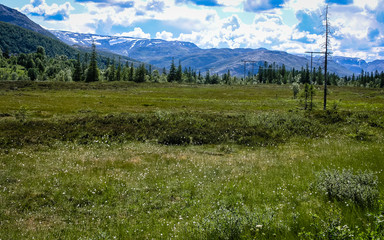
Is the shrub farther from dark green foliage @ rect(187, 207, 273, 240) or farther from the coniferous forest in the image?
dark green foliage @ rect(187, 207, 273, 240)

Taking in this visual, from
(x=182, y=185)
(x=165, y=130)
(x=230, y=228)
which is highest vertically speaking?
(x=165, y=130)

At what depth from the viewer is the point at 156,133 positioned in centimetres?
2469

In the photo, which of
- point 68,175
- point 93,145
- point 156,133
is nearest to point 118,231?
point 68,175

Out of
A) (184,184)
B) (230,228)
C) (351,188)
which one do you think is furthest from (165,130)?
(230,228)

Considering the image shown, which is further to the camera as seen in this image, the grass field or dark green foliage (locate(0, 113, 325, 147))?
dark green foliage (locate(0, 113, 325, 147))

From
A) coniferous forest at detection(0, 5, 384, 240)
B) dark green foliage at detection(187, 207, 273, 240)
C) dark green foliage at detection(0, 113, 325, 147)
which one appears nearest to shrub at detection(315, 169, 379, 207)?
coniferous forest at detection(0, 5, 384, 240)

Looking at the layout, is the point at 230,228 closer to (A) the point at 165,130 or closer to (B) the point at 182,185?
(B) the point at 182,185

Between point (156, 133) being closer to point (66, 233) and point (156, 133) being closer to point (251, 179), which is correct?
point (251, 179)

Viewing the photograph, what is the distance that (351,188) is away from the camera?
7.79 m

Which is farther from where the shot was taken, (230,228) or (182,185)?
(182,185)

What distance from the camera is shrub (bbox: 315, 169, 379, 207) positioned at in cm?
734

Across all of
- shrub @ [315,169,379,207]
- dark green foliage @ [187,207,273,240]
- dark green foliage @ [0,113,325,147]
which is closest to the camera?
dark green foliage @ [187,207,273,240]

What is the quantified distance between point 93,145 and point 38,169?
282 inches

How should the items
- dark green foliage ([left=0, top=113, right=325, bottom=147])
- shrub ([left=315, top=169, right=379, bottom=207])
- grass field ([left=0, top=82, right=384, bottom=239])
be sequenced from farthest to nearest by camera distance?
dark green foliage ([left=0, top=113, right=325, bottom=147])
shrub ([left=315, top=169, right=379, bottom=207])
grass field ([left=0, top=82, right=384, bottom=239])
